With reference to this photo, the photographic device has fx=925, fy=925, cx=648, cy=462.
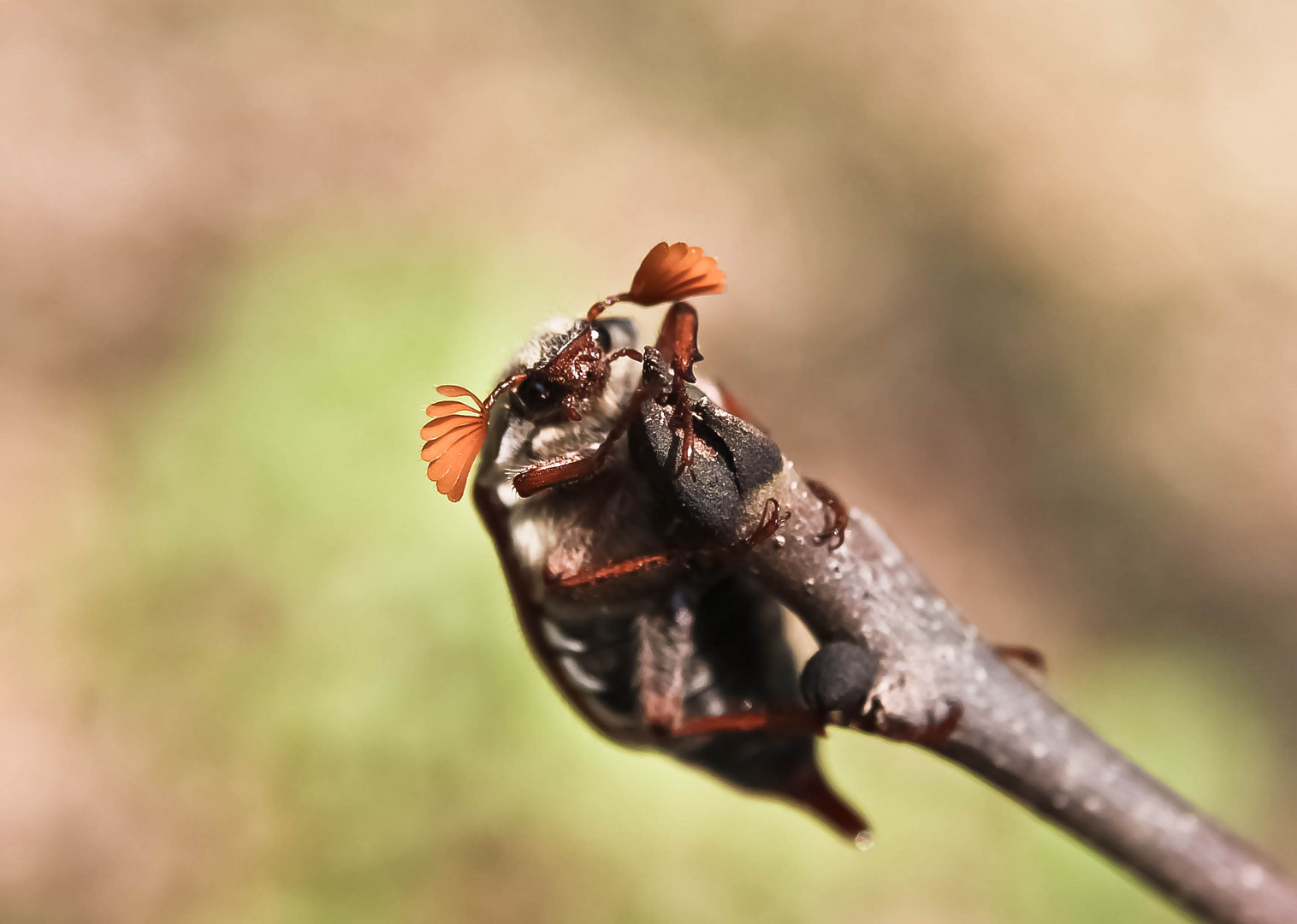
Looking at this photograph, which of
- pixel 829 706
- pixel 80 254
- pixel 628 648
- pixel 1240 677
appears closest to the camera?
pixel 829 706

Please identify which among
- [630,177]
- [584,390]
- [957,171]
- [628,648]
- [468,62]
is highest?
[468,62]

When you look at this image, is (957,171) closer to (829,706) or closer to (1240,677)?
(1240,677)

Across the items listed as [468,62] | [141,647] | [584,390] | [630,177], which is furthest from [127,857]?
[468,62]

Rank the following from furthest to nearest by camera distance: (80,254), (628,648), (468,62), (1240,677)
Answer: (468,62) → (80,254) → (1240,677) → (628,648)

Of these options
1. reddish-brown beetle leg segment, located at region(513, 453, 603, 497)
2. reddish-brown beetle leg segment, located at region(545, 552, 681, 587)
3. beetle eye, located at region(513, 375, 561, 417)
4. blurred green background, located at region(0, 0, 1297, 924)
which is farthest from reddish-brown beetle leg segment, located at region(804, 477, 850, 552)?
blurred green background, located at region(0, 0, 1297, 924)

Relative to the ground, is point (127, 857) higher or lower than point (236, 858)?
higher

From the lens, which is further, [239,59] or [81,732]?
[239,59]

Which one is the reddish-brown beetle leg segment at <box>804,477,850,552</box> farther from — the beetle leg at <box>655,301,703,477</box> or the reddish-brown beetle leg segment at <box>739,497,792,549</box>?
the beetle leg at <box>655,301,703,477</box>
